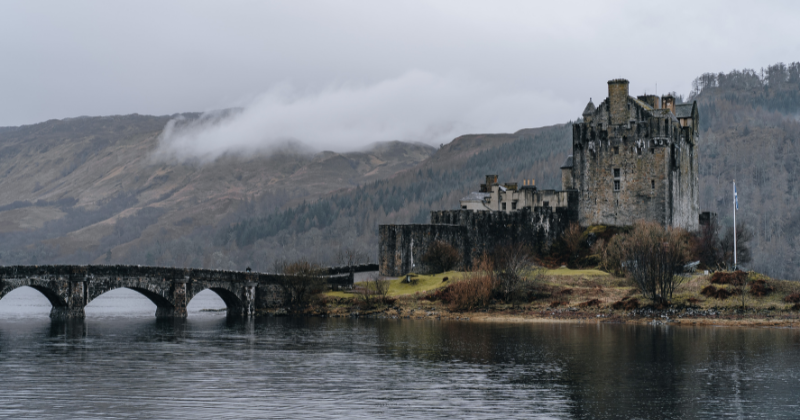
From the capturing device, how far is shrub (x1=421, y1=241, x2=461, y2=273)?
328 feet

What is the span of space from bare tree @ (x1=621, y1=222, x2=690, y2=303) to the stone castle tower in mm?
14427

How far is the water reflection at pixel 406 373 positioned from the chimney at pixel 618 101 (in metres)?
37.3

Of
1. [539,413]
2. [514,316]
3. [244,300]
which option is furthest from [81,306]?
[539,413]

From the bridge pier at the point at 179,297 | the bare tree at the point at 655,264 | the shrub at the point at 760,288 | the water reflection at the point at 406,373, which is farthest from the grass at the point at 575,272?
the bridge pier at the point at 179,297

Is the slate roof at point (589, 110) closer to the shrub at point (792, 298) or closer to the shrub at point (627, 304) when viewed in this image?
the shrub at point (627, 304)

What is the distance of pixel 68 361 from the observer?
51688 mm

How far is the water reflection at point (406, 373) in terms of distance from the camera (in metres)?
36.9

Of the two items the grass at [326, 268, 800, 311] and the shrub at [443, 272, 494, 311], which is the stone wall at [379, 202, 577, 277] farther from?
the shrub at [443, 272, 494, 311]

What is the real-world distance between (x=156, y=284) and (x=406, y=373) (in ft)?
149

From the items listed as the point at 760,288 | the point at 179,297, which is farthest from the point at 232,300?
the point at 760,288

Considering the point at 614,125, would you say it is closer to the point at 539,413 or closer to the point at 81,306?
the point at 81,306

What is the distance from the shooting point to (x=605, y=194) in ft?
342

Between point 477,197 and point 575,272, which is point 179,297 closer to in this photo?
point 575,272

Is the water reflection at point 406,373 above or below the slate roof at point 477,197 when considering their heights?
below
